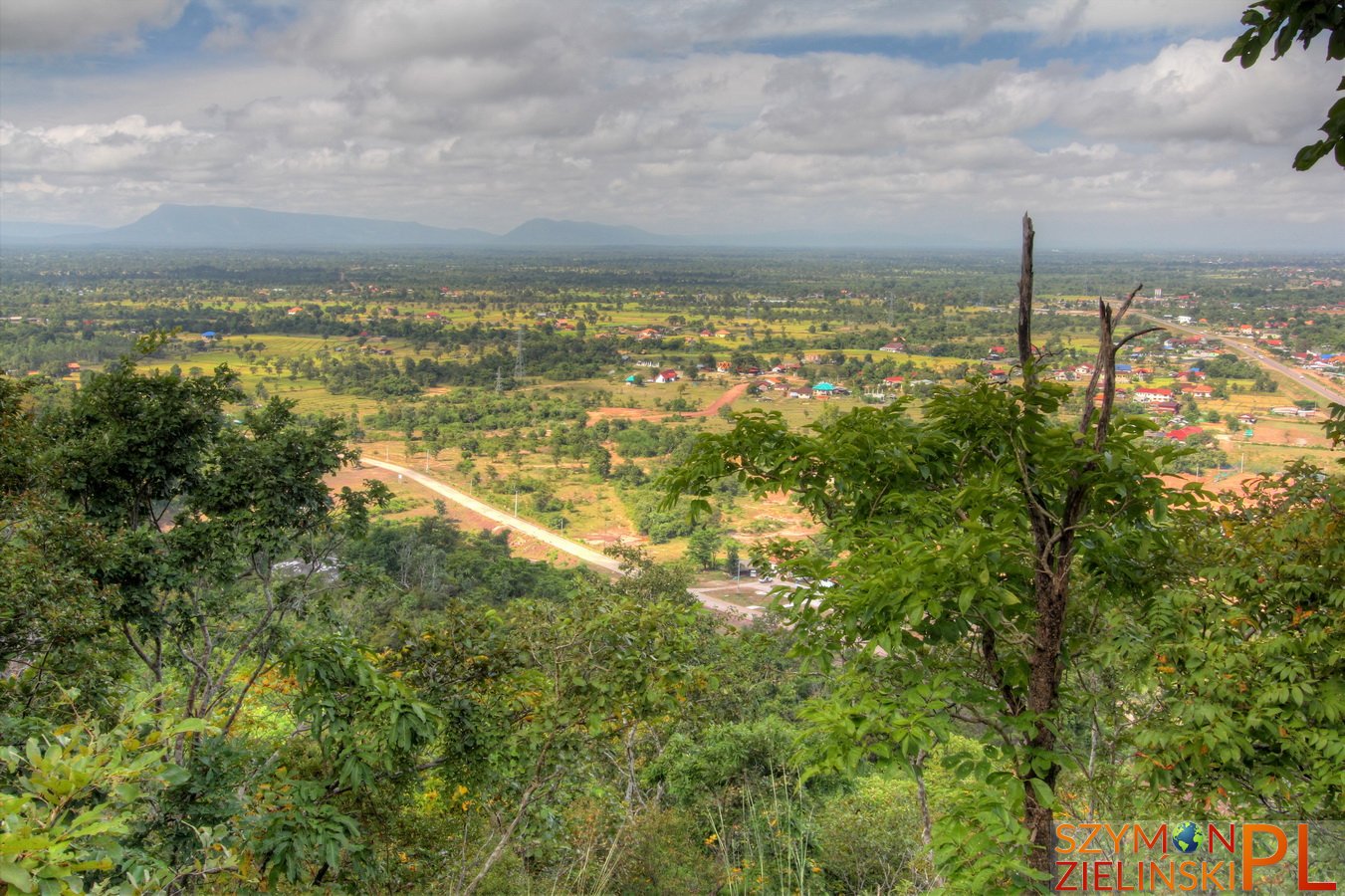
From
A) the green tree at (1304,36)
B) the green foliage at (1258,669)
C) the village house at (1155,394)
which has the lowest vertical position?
the village house at (1155,394)

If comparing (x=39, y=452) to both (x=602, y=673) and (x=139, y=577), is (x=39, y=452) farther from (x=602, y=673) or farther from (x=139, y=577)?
(x=602, y=673)

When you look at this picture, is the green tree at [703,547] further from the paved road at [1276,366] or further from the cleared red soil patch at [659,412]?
the paved road at [1276,366]

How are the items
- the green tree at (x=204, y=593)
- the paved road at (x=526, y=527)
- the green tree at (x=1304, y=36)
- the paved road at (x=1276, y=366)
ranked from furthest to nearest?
the paved road at (x=1276, y=366) < the paved road at (x=526, y=527) < the green tree at (x=204, y=593) < the green tree at (x=1304, y=36)

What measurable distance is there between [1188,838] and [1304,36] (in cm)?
266

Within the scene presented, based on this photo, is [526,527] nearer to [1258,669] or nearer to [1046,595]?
[1258,669]

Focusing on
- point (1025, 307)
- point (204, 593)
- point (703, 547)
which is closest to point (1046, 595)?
point (1025, 307)

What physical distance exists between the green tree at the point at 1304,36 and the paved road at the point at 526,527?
19.0m

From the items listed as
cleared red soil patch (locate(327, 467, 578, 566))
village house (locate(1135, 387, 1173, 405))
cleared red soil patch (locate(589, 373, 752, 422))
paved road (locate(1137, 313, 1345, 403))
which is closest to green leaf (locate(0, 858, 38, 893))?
cleared red soil patch (locate(327, 467, 578, 566))

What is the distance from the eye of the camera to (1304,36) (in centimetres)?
175

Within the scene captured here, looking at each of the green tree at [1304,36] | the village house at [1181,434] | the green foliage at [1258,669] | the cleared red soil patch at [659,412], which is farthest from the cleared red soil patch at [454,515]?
the green tree at [1304,36]

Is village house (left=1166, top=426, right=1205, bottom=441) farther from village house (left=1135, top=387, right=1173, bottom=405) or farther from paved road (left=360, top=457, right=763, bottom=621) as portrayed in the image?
village house (left=1135, top=387, right=1173, bottom=405)

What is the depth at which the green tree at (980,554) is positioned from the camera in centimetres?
197

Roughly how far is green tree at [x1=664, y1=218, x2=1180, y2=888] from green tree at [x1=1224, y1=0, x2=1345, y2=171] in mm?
518

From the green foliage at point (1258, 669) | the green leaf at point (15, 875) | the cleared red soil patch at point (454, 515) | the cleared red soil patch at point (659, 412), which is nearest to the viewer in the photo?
the green leaf at point (15, 875)
